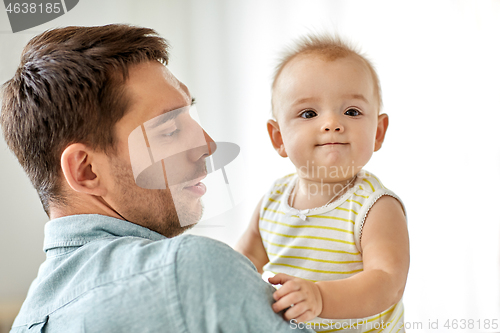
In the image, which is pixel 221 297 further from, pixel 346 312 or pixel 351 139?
pixel 351 139

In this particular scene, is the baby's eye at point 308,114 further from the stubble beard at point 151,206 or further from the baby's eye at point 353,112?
the stubble beard at point 151,206

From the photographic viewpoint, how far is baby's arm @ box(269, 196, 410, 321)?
2.08ft

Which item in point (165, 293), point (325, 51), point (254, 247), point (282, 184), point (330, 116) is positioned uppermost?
point (325, 51)

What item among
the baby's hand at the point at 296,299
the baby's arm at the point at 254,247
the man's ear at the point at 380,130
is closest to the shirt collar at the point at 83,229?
the baby's hand at the point at 296,299

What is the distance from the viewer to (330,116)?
893mm

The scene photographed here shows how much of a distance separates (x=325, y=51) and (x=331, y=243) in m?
0.42

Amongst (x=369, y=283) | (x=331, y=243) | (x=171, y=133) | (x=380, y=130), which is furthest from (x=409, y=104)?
(x=171, y=133)

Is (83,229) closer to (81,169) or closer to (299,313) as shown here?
(81,169)

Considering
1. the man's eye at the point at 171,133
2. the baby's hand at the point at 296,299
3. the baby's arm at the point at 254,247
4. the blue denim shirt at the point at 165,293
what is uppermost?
the man's eye at the point at 171,133

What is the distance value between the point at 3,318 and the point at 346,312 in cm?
121

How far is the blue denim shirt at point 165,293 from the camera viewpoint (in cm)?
57

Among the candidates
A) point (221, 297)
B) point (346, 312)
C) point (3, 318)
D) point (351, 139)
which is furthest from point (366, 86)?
point (3, 318)

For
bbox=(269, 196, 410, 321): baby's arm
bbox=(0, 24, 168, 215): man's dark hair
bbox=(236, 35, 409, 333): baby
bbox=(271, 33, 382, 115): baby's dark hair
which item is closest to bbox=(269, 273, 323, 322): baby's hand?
bbox=(269, 196, 410, 321): baby's arm

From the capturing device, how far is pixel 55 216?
81cm
